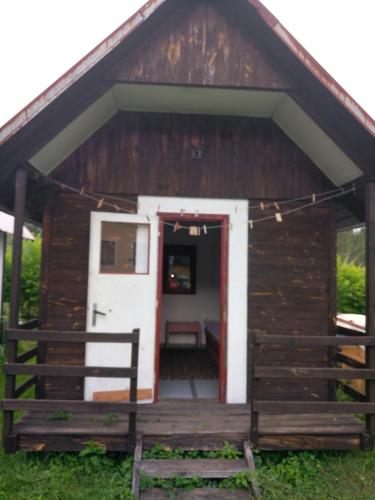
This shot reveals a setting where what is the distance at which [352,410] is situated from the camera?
361 centimetres

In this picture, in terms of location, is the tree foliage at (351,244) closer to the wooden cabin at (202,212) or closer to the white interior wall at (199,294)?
the white interior wall at (199,294)

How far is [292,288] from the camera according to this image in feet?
15.3

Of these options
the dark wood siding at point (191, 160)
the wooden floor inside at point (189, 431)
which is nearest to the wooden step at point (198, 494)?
the wooden floor inside at point (189, 431)

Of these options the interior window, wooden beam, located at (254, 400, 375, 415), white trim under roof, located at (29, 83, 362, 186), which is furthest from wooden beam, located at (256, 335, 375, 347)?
the interior window

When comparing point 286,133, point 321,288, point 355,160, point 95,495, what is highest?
point 286,133

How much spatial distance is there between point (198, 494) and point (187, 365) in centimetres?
358

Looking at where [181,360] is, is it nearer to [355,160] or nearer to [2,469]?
[2,469]

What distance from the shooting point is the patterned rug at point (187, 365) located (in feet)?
19.1

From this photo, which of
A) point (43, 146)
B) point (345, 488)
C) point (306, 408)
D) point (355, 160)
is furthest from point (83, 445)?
point (355, 160)

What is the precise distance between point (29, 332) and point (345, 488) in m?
3.22

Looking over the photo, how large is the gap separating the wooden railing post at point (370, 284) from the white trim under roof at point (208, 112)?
46cm

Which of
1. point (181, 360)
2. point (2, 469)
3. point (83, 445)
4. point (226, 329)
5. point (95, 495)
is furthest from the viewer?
point (181, 360)

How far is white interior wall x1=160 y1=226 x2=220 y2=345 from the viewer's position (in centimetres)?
870

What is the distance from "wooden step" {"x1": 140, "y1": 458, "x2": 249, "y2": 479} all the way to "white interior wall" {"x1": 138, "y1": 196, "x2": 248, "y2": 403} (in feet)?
3.84
